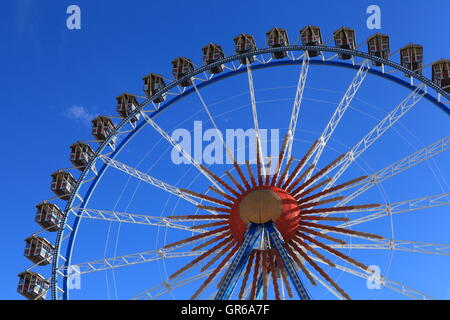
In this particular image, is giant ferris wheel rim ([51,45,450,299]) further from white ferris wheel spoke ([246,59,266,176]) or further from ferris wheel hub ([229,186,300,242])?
ferris wheel hub ([229,186,300,242])

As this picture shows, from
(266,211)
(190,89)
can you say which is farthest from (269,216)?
(190,89)

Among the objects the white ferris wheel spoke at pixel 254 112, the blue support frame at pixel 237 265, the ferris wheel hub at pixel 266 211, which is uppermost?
the white ferris wheel spoke at pixel 254 112

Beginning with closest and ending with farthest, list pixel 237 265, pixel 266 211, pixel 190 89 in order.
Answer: pixel 237 265, pixel 266 211, pixel 190 89

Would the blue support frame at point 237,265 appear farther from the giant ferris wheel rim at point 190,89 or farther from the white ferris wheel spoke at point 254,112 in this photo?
the giant ferris wheel rim at point 190,89

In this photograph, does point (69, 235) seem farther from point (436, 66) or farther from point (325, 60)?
point (436, 66)

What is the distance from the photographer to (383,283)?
54.6 ft

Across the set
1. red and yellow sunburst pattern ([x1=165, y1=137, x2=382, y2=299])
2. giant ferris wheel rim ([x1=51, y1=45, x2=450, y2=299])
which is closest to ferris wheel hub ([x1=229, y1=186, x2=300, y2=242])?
red and yellow sunburst pattern ([x1=165, y1=137, x2=382, y2=299])

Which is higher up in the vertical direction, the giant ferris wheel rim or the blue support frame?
the giant ferris wheel rim

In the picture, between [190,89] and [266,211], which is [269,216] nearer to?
[266,211]

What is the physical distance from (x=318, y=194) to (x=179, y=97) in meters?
8.85

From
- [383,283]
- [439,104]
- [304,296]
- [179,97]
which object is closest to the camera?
[304,296]

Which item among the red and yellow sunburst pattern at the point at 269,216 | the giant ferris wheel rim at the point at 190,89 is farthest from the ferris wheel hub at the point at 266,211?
the giant ferris wheel rim at the point at 190,89

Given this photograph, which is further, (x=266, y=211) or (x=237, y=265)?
(x=266, y=211)
